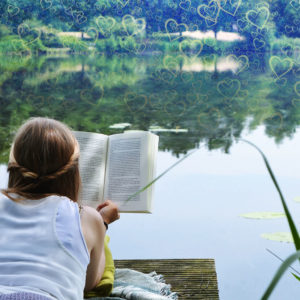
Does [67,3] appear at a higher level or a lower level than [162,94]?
higher

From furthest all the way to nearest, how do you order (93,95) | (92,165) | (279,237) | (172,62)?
1. (172,62)
2. (93,95)
3. (279,237)
4. (92,165)

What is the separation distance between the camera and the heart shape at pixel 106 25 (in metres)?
7.65

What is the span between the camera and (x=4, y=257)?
2.89 feet

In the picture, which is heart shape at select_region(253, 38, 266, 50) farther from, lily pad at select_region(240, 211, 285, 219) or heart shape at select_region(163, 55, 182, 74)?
lily pad at select_region(240, 211, 285, 219)

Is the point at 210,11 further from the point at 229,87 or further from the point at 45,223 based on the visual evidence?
the point at 45,223

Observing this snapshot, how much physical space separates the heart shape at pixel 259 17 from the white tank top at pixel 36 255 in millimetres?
7114

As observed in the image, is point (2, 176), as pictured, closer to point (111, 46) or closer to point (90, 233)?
point (90, 233)

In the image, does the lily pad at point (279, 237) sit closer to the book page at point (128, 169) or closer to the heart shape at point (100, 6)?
the book page at point (128, 169)

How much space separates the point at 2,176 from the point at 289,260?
2.25 metres

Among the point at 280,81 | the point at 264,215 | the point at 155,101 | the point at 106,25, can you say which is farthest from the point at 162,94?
the point at 264,215

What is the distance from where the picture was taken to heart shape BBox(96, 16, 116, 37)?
765 cm

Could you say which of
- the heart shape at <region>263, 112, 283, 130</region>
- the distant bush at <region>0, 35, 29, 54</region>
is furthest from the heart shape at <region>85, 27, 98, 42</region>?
the heart shape at <region>263, 112, 283, 130</region>

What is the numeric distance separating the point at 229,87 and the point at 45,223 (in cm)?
474

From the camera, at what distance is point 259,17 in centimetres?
771
